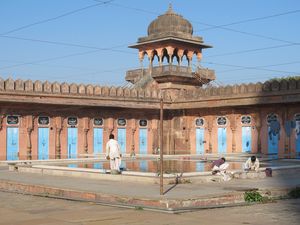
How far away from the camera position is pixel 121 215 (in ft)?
27.4

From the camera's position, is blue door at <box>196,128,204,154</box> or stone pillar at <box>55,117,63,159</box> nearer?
stone pillar at <box>55,117,63,159</box>

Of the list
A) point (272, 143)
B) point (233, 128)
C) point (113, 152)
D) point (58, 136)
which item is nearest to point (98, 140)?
point (58, 136)

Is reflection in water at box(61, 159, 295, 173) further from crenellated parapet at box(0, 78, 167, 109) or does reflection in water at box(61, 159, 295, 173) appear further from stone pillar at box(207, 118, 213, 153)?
stone pillar at box(207, 118, 213, 153)

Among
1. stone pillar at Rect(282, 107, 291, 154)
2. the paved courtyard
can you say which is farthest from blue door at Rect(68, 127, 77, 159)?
the paved courtyard

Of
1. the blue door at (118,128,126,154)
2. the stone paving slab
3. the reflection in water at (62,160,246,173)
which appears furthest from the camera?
the blue door at (118,128,126,154)

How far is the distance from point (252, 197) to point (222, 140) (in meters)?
18.3

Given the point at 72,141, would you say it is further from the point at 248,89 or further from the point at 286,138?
the point at 286,138

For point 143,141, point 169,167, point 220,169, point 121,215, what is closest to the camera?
point 121,215

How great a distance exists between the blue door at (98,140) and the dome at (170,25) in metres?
7.81

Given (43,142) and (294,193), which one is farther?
(43,142)

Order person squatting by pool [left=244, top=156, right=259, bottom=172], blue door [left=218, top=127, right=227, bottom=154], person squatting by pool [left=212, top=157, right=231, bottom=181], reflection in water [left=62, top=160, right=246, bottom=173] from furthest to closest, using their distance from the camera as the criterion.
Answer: blue door [left=218, top=127, right=227, bottom=154]
reflection in water [left=62, top=160, right=246, bottom=173]
person squatting by pool [left=244, top=156, right=259, bottom=172]
person squatting by pool [left=212, top=157, right=231, bottom=181]

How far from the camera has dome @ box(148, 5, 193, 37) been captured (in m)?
32.6

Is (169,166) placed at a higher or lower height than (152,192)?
higher

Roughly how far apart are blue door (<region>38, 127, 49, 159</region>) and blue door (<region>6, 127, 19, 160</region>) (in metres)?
1.21
